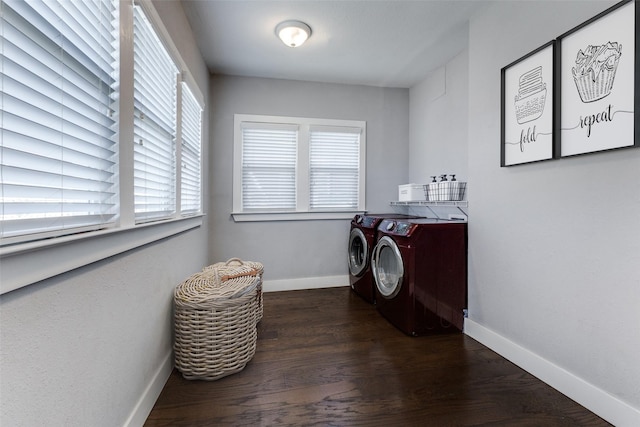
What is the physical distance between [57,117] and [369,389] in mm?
1789

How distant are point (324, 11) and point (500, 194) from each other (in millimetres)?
1844

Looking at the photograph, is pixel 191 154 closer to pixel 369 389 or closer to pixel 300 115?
pixel 300 115

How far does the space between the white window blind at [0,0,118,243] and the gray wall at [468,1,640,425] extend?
2181mm

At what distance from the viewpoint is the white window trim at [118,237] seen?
0.63 m

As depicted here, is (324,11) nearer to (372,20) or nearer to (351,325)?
(372,20)

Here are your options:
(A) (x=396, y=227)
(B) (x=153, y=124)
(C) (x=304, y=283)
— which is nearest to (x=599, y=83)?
(A) (x=396, y=227)

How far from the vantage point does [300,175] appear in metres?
3.34

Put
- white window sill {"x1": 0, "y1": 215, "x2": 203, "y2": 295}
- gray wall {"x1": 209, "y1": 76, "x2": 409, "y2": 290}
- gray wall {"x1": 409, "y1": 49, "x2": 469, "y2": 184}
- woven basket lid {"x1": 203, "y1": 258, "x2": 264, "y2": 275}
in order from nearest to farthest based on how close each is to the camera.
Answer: white window sill {"x1": 0, "y1": 215, "x2": 203, "y2": 295}
woven basket lid {"x1": 203, "y1": 258, "x2": 264, "y2": 275}
gray wall {"x1": 409, "y1": 49, "x2": 469, "y2": 184}
gray wall {"x1": 209, "y1": 76, "x2": 409, "y2": 290}

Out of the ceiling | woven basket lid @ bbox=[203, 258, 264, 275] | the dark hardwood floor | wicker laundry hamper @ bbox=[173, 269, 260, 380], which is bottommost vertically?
the dark hardwood floor

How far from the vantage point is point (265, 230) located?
3297 millimetres

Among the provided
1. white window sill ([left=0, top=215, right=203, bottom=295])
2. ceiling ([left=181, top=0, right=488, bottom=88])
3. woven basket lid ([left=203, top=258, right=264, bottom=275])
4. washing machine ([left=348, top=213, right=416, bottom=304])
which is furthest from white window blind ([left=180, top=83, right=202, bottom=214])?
washing machine ([left=348, top=213, right=416, bottom=304])

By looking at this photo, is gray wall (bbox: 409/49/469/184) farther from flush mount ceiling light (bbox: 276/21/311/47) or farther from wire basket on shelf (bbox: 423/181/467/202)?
flush mount ceiling light (bbox: 276/21/311/47)

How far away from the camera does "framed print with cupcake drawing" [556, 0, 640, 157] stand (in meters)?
1.26

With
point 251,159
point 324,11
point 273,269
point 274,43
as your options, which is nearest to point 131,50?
point 324,11
